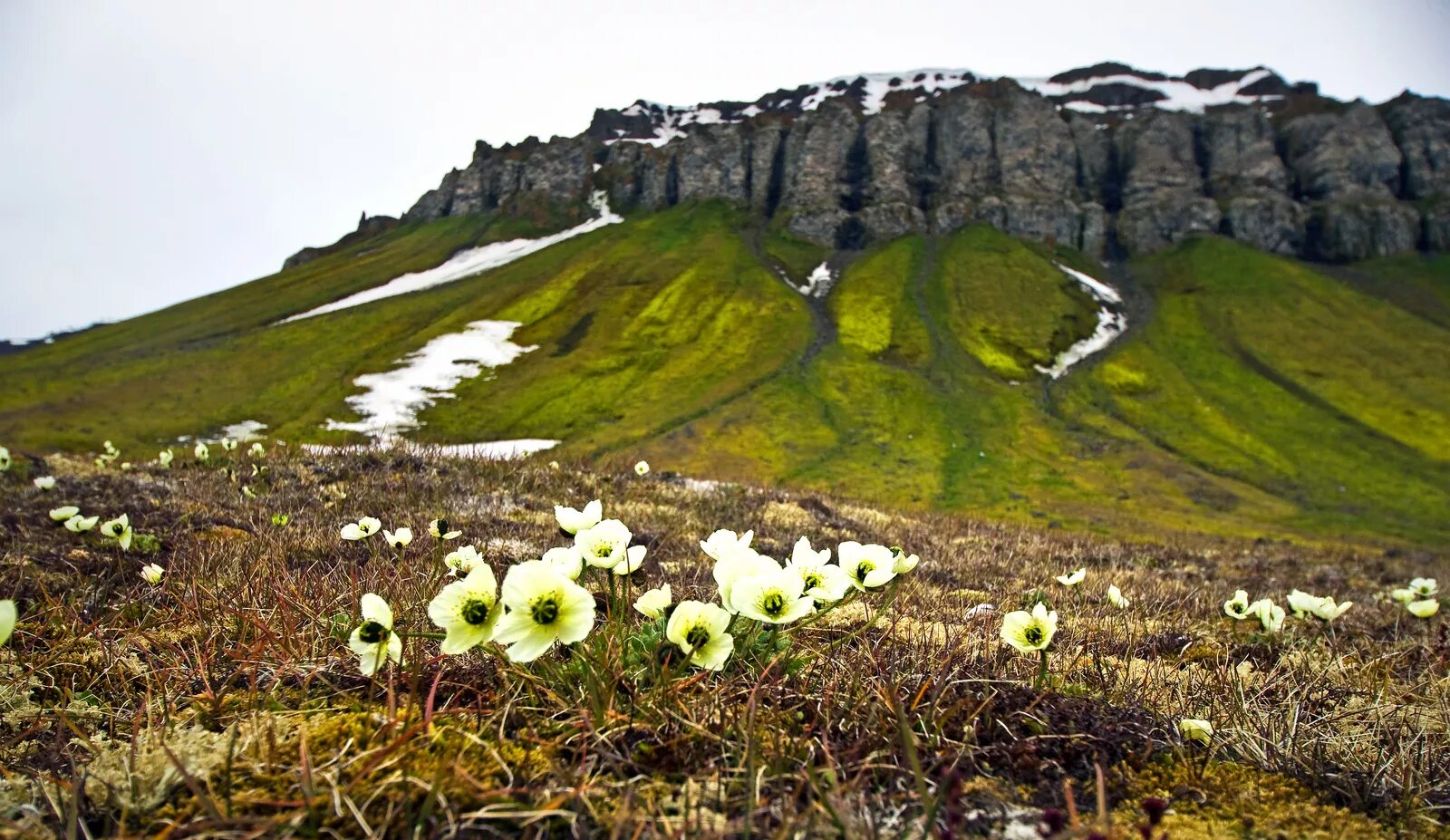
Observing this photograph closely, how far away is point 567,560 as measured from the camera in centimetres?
244

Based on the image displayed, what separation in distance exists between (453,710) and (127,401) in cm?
9383

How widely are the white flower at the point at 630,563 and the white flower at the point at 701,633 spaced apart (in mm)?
410

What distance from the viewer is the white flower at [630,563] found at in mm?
2537

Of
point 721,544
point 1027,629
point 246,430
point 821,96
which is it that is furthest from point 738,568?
point 821,96

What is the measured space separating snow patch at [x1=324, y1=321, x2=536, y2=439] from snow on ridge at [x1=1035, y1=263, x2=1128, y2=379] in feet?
211

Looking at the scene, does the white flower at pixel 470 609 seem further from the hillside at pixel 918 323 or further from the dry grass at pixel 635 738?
the hillside at pixel 918 323

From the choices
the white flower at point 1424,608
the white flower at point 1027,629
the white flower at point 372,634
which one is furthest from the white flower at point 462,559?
the white flower at point 1424,608

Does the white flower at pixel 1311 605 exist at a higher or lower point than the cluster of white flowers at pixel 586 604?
lower

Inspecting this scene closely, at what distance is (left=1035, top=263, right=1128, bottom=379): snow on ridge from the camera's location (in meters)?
83.0

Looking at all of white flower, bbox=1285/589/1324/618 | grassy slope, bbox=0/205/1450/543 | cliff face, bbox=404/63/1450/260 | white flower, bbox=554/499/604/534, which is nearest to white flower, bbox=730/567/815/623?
white flower, bbox=554/499/604/534

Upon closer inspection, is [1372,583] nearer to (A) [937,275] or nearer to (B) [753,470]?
(B) [753,470]

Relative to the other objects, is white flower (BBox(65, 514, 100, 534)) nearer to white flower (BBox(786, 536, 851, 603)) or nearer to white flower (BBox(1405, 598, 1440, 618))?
white flower (BBox(786, 536, 851, 603))

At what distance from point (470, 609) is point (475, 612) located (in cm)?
2

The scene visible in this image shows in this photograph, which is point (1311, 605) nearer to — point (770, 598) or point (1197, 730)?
point (1197, 730)
